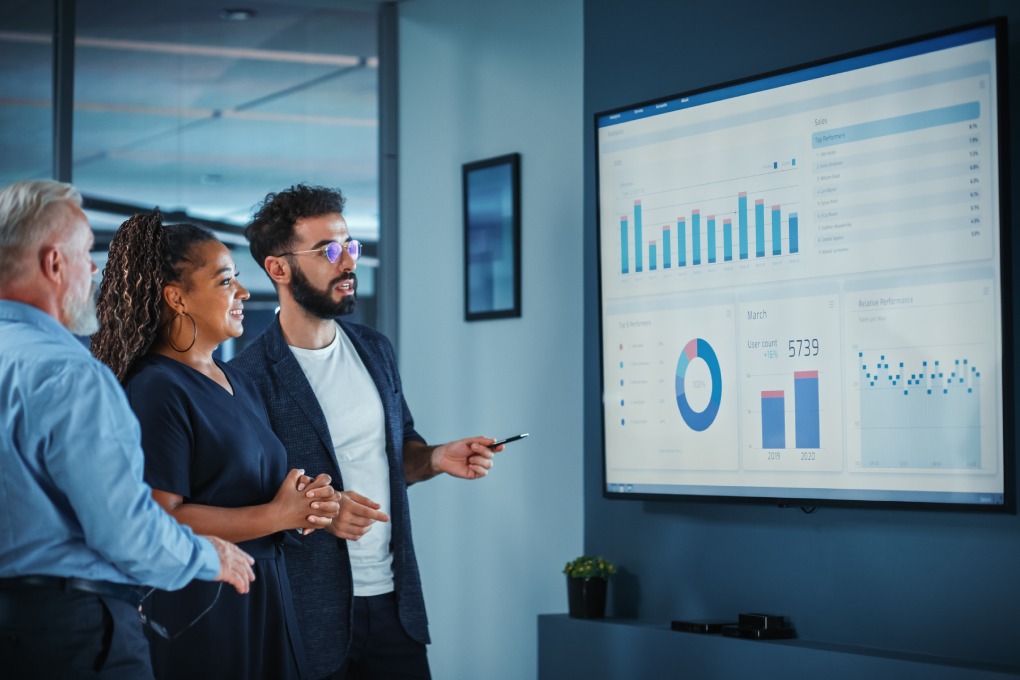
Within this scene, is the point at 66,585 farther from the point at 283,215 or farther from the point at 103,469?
the point at 283,215

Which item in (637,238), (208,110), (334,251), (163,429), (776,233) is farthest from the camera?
(208,110)

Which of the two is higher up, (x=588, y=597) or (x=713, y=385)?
(x=713, y=385)

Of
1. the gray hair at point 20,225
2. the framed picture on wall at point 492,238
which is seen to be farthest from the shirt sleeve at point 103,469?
the framed picture on wall at point 492,238

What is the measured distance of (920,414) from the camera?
112 inches

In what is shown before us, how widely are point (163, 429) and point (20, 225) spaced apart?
495 millimetres

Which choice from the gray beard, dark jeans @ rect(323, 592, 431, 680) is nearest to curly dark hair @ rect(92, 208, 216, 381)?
the gray beard

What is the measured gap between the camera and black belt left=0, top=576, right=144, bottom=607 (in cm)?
183

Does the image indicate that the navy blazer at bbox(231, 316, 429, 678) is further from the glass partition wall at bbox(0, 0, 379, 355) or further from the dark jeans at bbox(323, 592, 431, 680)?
the glass partition wall at bbox(0, 0, 379, 355)

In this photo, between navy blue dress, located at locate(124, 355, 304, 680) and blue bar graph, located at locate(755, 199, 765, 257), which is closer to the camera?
navy blue dress, located at locate(124, 355, 304, 680)

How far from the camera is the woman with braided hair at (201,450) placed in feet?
7.48

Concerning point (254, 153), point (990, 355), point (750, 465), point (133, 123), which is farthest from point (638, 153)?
point (133, 123)

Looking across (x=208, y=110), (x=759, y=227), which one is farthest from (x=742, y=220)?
(x=208, y=110)

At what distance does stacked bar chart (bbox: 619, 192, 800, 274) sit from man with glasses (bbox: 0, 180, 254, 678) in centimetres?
182

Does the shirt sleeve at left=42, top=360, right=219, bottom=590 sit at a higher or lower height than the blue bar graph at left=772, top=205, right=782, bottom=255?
lower
